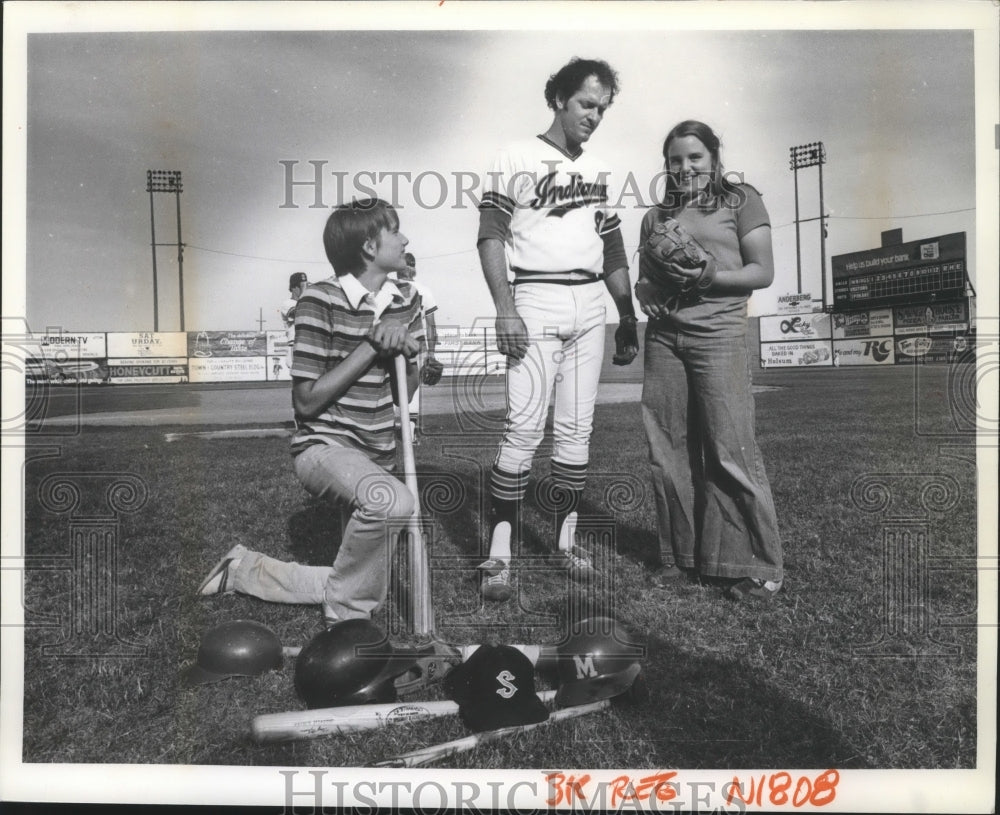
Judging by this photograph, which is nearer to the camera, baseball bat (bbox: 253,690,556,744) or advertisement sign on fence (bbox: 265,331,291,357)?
baseball bat (bbox: 253,690,556,744)

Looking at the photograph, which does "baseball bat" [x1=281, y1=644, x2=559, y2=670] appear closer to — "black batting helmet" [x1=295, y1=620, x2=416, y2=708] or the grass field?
the grass field

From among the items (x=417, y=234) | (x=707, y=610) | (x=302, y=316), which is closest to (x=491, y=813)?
(x=707, y=610)

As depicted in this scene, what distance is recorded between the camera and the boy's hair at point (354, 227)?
2.80m

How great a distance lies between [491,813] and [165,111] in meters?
2.69

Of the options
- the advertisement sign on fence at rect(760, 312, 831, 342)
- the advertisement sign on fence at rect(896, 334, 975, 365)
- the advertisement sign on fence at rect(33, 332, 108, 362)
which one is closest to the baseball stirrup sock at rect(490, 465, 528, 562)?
the advertisement sign on fence at rect(760, 312, 831, 342)

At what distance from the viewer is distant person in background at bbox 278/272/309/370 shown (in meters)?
2.85

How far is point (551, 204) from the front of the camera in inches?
111

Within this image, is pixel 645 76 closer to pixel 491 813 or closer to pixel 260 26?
pixel 260 26

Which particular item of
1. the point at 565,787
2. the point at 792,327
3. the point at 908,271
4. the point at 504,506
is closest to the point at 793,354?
the point at 792,327

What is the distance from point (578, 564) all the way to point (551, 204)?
136 cm

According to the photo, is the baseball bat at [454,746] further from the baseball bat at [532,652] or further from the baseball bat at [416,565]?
the baseball bat at [416,565]

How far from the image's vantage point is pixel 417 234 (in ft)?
9.21

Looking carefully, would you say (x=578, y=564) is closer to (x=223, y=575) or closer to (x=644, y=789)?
(x=644, y=789)

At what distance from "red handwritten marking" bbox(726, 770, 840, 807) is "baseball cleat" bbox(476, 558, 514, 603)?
3.24ft
